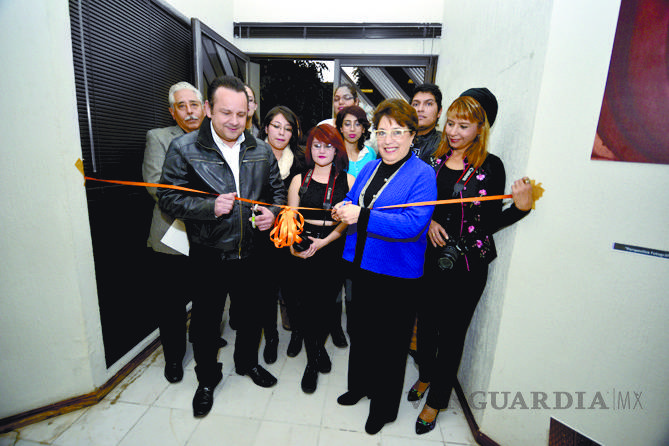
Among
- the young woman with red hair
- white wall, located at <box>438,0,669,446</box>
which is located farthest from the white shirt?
white wall, located at <box>438,0,669,446</box>

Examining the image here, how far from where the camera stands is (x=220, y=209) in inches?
64.9

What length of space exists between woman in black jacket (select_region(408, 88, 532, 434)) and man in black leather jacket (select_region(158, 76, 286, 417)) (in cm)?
101

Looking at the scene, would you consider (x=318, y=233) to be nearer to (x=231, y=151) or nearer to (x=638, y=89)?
(x=231, y=151)

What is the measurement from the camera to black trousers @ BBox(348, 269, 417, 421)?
167 cm

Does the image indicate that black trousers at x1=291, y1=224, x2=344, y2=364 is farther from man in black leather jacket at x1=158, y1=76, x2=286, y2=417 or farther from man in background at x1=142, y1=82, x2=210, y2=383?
man in background at x1=142, y1=82, x2=210, y2=383

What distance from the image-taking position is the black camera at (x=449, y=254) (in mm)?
1565

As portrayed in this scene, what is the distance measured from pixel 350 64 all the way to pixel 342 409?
→ 4340mm

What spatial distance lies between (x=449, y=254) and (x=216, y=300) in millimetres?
1367

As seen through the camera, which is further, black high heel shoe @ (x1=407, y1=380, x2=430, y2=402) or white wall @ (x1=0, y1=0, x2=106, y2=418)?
black high heel shoe @ (x1=407, y1=380, x2=430, y2=402)

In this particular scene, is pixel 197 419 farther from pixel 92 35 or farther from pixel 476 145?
pixel 92 35

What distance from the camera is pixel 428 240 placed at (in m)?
1.85

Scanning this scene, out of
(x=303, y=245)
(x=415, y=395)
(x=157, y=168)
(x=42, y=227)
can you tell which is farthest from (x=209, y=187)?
(x=415, y=395)

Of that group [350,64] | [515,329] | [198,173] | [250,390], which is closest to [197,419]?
[250,390]

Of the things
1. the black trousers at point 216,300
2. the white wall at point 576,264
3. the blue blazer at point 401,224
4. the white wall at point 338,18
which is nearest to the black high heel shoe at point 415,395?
the white wall at point 576,264
